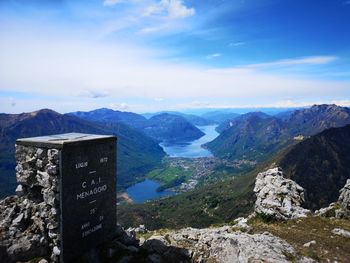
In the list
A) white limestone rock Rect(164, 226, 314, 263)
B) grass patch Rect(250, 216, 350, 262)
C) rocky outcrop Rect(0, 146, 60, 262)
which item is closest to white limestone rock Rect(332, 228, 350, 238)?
grass patch Rect(250, 216, 350, 262)

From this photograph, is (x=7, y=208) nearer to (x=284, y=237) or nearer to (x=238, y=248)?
(x=238, y=248)

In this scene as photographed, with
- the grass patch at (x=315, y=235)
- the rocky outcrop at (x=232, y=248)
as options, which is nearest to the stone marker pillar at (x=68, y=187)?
the rocky outcrop at (x=232, y=248)

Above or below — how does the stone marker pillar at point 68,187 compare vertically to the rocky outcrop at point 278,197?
above

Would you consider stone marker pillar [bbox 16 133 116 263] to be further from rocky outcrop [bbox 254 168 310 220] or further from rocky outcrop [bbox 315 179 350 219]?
rocky outcrop [bbox 315 179 350 219]

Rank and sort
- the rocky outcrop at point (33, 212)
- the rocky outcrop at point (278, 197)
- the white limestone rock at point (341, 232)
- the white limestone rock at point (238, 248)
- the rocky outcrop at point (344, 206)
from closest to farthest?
the rocky outcrop at point (33, 212) → the white limestone rock at point (238, 248) → the white limestone rock at point (341, 232) → the rocky outcrop at point (344, 206) → the rocky outcrop at point (278, 197)

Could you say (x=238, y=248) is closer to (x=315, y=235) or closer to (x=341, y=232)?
(x=315, y=235)

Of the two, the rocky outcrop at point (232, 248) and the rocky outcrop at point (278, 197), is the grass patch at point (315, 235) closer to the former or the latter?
the rocky outcrop at point (232, 248)

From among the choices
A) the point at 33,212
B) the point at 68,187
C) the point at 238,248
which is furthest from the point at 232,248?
the point at 33,212
